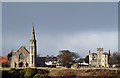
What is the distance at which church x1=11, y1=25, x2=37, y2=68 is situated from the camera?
4838 cm

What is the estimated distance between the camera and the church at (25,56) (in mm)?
48375

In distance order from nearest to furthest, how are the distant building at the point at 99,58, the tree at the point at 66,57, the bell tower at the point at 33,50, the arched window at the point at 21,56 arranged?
the bell tower at the point at 33,50 → the arched window at the point at 21,56 → the distant building at the point at 99,58 → the tree at the point at 66,57

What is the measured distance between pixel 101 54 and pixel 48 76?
15.0 metres

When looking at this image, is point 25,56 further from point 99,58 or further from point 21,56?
point 99,58

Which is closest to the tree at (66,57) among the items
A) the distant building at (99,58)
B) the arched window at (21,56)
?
the distant building at (99,58)

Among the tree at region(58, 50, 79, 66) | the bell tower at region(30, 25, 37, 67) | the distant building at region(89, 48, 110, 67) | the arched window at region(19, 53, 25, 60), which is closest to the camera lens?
the bell tower at region(30, 25, 37, 67)

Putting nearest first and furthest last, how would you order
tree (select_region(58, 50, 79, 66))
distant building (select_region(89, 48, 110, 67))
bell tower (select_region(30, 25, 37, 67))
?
bell tower (select_region(30, 25, 37, 67)) < distant building (select_region(89, 48, 110, 67)) < tree (select_region(58, 50, 79, 66))

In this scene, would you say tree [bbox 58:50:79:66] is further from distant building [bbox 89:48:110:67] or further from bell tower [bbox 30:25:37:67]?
bell tower [bbox 30:25:37:67]

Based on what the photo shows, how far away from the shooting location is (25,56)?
1939 inches

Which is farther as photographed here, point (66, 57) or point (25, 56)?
point (66, 57)

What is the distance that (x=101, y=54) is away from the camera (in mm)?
54000

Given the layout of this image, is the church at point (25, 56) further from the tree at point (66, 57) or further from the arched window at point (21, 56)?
the tree at point (66, 57)

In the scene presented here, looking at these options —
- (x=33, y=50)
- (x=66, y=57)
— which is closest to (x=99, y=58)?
(x=66, y=57)

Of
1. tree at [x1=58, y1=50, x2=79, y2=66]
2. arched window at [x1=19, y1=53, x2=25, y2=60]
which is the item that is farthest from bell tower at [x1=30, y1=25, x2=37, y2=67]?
tree at [x1=58, y1=50, x2=79, y2=66]
